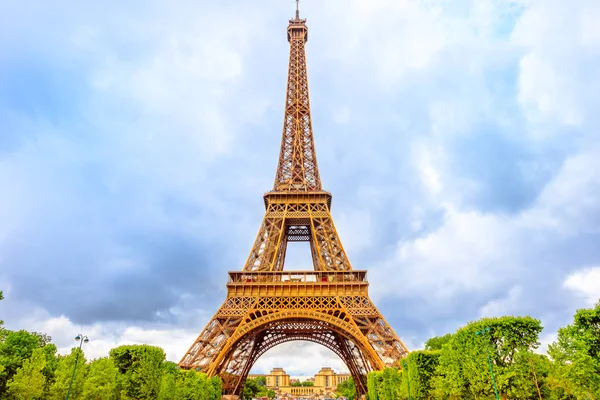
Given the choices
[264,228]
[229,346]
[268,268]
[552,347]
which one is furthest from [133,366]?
[552,347]

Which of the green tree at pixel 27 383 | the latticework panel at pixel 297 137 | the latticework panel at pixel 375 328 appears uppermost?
the latticework panel at pixel 297 137

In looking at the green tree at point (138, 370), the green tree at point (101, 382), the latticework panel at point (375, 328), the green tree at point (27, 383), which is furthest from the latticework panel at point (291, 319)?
the green tree at point (27, 383)

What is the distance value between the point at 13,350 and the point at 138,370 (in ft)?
30.0

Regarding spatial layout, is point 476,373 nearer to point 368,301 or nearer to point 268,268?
point 368,301

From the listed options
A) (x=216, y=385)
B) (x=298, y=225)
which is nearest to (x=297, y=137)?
(x=298, y=225)

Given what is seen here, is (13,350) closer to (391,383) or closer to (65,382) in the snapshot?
(65,382)

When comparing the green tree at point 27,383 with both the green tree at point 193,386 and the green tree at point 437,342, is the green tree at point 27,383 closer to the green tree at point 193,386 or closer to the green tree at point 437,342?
the green tree at point 193,386

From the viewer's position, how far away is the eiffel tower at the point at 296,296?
121 feet

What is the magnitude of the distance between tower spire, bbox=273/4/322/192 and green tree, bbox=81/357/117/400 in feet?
87.4

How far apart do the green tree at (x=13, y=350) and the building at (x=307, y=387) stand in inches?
5861

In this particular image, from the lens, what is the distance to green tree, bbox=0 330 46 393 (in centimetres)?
2550

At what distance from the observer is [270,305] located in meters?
39.2

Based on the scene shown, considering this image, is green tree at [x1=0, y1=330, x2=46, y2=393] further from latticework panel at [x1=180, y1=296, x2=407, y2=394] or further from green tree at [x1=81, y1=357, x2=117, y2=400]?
latticework panel at [x1=180, y1=296, x2=407, y2=394]

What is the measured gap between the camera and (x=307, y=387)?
577 feet
